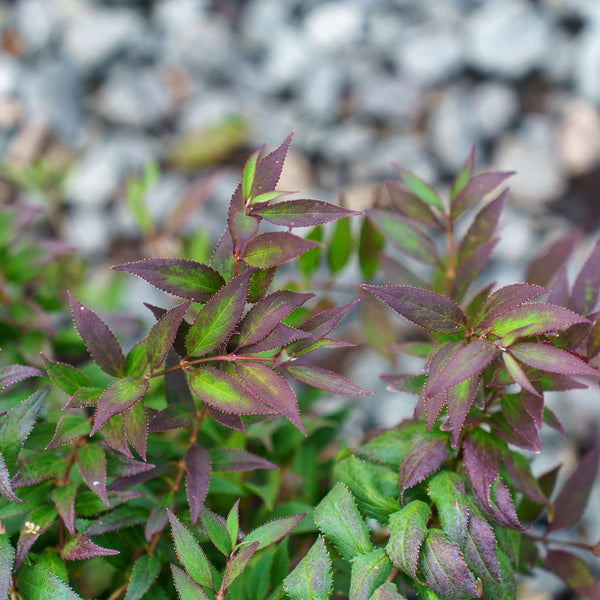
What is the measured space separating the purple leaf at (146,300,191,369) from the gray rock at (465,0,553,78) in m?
1.95

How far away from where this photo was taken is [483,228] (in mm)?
763

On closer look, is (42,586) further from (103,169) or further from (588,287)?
(103,169)

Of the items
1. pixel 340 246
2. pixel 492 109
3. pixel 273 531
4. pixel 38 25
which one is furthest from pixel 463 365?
pixel 38 25

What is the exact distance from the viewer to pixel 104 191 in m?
2.04

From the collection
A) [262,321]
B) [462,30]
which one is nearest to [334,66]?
[462,30]

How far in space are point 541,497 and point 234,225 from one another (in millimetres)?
446

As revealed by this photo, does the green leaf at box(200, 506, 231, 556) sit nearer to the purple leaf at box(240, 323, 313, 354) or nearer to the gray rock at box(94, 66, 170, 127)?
the purple leaf at box(240, 323, 313, 354)

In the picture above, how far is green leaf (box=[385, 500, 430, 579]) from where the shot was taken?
0.57 metres

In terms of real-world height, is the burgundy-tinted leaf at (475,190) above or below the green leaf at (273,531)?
above

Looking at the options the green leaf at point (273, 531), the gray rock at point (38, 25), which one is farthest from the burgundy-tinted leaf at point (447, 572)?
the gray rock at point (38, 25)

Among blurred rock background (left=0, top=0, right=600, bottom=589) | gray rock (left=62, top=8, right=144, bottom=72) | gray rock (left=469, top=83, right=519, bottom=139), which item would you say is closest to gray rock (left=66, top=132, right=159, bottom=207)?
blurred rock background (left=0, top=0, right=600, bottom=589)

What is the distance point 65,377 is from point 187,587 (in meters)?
0.24

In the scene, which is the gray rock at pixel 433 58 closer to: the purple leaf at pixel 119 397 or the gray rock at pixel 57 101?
the gray rock at pixel 57 101

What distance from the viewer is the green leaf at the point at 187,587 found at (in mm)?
560
